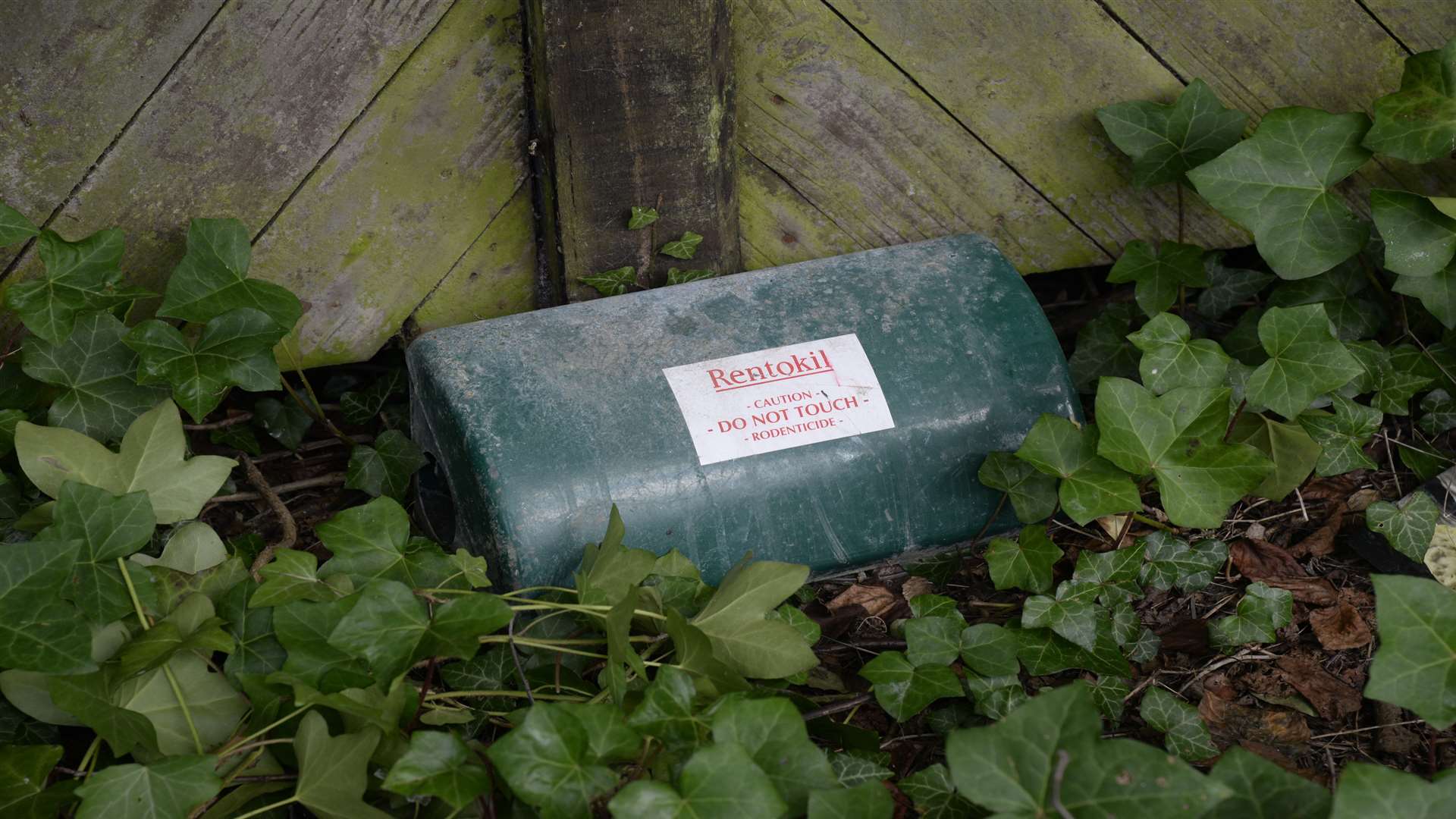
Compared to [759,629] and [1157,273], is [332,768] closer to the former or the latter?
[759,629]

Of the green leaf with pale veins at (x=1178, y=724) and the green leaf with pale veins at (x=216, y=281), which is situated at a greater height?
the green leaf with pale veins at (x=216, y=281)

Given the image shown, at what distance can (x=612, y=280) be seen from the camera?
180cm

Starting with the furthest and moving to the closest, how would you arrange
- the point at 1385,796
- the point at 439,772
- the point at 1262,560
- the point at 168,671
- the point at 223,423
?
the point at 223,423
the point at 1262,560
the point at 168,671
the point at 439,772
the point at 1385,796

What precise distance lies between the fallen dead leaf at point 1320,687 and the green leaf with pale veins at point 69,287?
5.51ft

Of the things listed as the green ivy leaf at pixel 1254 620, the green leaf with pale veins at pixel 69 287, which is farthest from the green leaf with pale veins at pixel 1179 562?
the green leaf with pale veins at pixel 69 287

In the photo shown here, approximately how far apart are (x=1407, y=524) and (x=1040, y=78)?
88 centimetres

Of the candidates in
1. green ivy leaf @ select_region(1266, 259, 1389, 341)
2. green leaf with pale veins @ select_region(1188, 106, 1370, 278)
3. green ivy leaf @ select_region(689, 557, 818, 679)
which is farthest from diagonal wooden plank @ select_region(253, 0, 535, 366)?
green ivy leaf @ select_region(1266, 259, 1389, 341)

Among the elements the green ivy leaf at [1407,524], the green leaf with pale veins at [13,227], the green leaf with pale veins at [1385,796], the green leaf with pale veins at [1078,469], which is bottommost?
the green ivy leaf at [1407,524]

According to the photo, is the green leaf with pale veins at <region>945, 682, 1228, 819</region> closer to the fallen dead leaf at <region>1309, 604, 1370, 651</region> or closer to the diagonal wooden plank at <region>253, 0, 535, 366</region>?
the fallen dead leaf at <region>1309, 604, 1370, 651</region>

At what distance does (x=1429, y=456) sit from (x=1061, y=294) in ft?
2.27

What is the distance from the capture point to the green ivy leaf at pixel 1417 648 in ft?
3.68

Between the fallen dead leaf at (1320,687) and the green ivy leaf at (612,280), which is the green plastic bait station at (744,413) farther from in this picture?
the fallen dead leaf at (1320,687)

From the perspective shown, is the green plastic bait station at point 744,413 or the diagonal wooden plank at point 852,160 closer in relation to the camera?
the green plastic bait station at point 744,413

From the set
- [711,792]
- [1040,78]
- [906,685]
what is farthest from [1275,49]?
[711,792]
